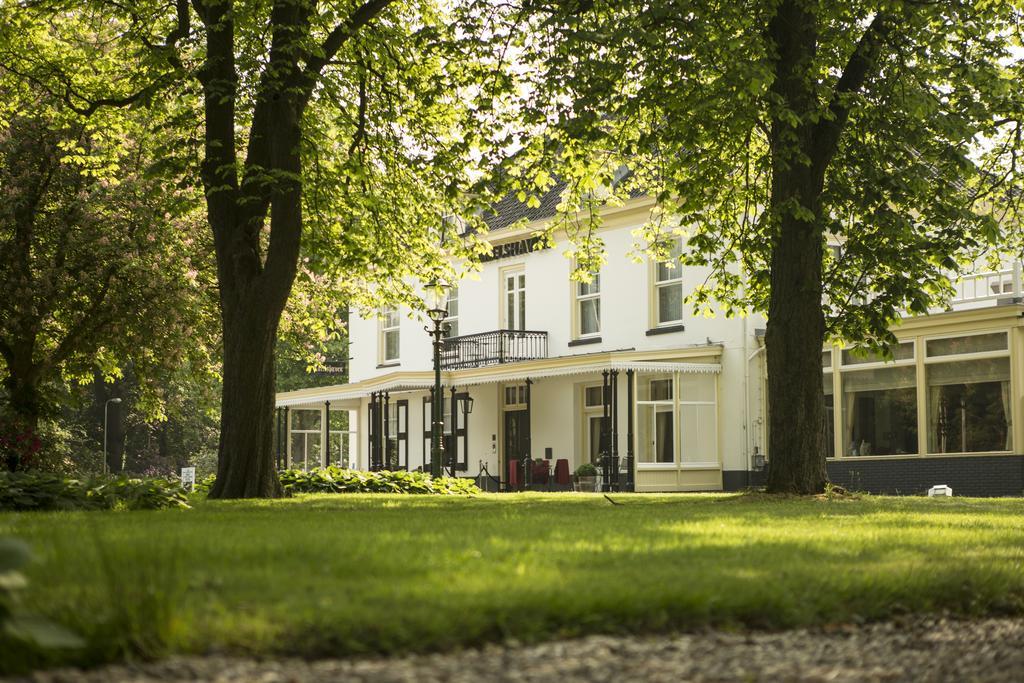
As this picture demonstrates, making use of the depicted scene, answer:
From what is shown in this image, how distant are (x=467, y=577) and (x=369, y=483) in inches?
573

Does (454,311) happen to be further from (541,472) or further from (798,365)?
(798,365)

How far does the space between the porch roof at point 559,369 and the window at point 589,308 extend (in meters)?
1.26

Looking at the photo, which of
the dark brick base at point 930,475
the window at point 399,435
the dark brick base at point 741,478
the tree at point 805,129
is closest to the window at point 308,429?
the window at point 399,435

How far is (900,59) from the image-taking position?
1457 centimetres

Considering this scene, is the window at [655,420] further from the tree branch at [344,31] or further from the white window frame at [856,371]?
the tree branch at [344,31]

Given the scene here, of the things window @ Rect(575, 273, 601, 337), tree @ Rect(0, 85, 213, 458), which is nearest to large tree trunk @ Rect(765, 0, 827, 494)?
tree @ Rect(0, 85, 213, 458)

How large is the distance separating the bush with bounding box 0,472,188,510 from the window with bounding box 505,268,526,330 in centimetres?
2076

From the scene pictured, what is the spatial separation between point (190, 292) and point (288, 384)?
3098cm

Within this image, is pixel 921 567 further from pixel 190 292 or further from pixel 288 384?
pixel 288 384

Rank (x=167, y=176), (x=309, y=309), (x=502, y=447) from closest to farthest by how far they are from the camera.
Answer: (x=167, y=176), (x=309, y=309), (x=502, y=447)

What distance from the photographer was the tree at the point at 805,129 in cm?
1362

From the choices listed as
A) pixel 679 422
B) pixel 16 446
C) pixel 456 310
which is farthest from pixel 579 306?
pixel 16 446

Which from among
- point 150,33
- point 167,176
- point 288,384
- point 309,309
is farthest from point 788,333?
point 288,384

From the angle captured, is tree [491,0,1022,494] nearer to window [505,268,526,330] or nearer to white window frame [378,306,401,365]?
window [505,268,526,330]
